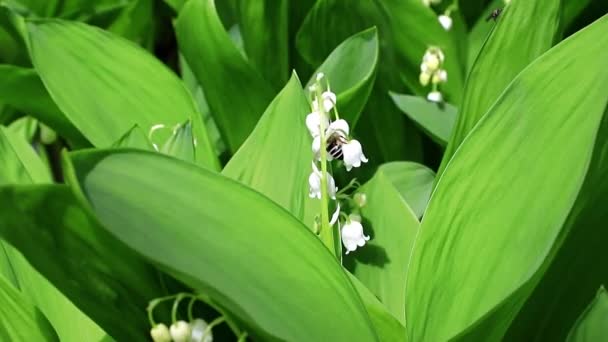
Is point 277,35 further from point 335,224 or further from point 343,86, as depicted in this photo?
point 335,224

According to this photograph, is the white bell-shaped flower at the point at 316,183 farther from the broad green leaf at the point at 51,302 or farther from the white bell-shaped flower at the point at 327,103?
the broad green leaf at the point at 51,302

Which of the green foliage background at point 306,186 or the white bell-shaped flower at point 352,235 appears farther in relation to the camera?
the white bell-shaped flower at point 352,235

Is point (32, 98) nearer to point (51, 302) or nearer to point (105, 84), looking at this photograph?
point (105, 84)

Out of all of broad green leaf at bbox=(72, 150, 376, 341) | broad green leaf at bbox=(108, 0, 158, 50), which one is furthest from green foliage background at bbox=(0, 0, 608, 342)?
broad green leaf at bbox=(108, 0, 158, 50)

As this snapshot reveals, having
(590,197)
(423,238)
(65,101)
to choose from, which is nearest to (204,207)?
(423,238)

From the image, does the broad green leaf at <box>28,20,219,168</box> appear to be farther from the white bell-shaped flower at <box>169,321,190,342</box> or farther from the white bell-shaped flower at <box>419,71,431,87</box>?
the white bell-shaped flower at <box>169,321,190,342</box>

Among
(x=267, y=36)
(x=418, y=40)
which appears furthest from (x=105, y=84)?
(x=418, y=40)

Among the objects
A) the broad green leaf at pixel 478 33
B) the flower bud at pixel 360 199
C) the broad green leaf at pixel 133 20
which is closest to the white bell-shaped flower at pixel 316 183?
the flower bud at pixel 360 199
